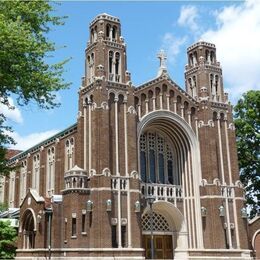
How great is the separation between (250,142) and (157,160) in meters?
14.4

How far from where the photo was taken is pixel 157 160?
41312 millimetres

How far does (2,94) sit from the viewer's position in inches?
845

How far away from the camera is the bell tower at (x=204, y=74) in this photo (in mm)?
43906

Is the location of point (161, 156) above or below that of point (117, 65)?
below

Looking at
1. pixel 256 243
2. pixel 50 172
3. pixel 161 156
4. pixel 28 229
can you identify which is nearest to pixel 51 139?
pixel 50 172

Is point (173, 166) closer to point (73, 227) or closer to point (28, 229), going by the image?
point (73, 227)

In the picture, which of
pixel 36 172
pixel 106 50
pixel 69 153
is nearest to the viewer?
pixel 106 50

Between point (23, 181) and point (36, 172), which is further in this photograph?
point (23, 181)

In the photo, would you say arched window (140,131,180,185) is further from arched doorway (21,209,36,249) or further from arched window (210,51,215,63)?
arched doorway (21,209,36,249)

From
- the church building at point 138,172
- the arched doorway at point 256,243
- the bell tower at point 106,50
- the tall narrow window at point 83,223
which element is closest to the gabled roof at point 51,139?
the church building at point 138,172

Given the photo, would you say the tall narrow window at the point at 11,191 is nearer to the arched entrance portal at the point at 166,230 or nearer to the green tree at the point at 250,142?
the arched entrance portal at the point at 166,230

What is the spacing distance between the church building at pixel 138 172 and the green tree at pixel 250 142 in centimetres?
691

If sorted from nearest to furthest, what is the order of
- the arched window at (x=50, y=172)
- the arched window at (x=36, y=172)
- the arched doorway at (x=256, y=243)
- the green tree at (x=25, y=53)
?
the green tree at (x=25, y=53), the arched doorway at (x=256, y=243), the arched window at (x=50, y=172), the arched window at (x=36, y=172)

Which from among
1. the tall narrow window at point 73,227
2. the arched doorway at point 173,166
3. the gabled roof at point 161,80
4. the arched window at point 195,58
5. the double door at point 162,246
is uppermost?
the arched window at point 195,58
